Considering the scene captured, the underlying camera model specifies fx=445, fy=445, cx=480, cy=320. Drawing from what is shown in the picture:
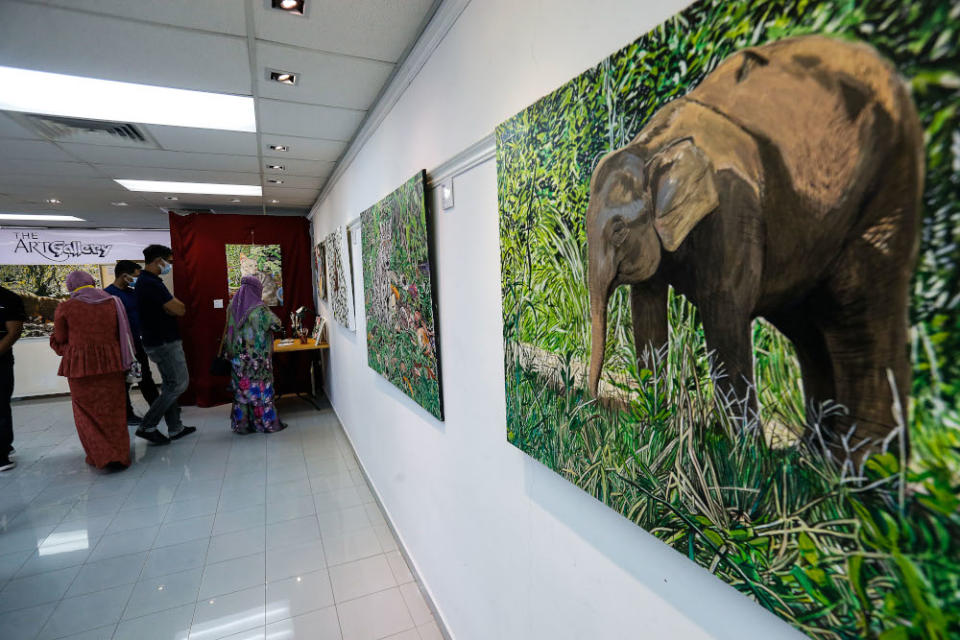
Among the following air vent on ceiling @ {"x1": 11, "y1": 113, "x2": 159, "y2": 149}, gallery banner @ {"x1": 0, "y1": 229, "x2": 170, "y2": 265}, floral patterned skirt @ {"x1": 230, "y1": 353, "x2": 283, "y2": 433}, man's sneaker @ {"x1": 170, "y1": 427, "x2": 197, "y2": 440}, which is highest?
air vent on ceiling @ {"x1": 11, "y1": 113, "x2": 159, "y2": 149}

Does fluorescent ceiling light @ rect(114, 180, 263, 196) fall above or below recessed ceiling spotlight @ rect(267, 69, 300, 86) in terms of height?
above

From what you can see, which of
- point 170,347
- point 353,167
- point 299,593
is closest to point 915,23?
point 299,593

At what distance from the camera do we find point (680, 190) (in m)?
0.71

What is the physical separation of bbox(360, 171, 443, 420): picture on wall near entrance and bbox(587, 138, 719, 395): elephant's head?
1.00 meters

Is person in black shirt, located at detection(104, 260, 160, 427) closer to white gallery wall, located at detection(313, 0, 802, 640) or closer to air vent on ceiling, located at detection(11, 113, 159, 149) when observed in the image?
air vent on ceiling, located at detection(11, 113, 159, 149)

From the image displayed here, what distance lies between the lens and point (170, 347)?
183 inches

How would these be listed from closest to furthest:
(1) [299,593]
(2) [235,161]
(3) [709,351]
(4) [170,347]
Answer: (3) [709,351] → (1) [299,593] → (2) [235,161] → (4) [170,347]

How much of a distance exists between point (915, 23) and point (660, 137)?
0.32 meters

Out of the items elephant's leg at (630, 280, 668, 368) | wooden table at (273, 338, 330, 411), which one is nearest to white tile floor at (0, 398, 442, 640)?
wooden table at (273, 338, 330, 411)

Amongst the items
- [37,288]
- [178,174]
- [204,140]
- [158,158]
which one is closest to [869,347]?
[204,140]

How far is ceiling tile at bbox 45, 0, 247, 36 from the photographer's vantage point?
1623 mm

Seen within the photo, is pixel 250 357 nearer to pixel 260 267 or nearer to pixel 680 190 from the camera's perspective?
pixel 260 267

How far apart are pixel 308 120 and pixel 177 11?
120cm

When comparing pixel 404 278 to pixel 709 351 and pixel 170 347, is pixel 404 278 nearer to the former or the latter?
pixel 709 351
